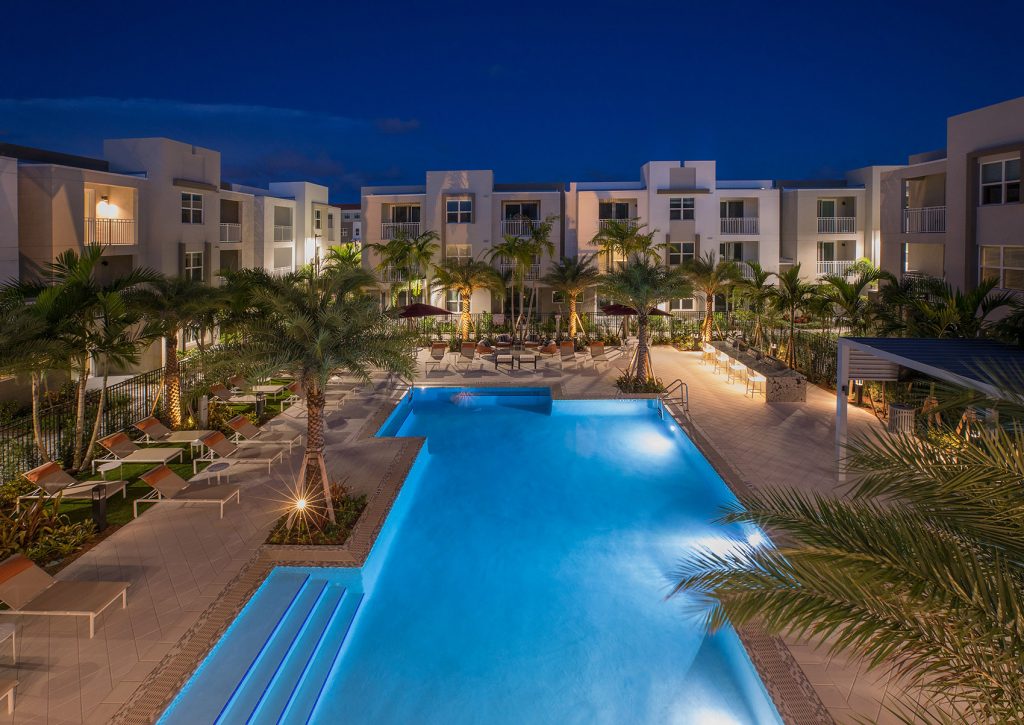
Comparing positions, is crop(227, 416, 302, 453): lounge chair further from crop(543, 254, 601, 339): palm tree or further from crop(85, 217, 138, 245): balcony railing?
crop(543, 254, 601, 339): palm tree

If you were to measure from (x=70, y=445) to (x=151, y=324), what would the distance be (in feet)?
7.98

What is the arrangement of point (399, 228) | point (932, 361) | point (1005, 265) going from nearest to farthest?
point (932, 361)
point (1005, 265)
point (399, 228)

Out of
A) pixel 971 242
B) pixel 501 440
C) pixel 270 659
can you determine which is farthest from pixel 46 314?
pixel 971 242

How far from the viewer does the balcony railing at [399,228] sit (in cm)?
3485

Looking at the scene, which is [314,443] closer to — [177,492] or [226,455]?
[177,492]

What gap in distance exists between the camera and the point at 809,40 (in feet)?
210

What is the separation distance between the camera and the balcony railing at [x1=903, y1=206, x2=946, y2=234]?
2058 cm

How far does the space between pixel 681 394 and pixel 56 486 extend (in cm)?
1312

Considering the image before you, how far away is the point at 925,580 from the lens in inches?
139

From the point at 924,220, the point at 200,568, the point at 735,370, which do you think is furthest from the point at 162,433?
the point at 924,220

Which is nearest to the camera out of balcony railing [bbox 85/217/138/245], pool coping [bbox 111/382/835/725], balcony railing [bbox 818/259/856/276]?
pool coping [bbox 111/382/835/725]

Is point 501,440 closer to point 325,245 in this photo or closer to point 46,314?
point 46,314

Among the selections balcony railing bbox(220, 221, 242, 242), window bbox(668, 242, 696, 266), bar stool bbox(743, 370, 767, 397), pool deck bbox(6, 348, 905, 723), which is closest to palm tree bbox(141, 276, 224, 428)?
pool deck bbox(6, 348, 905, 723)

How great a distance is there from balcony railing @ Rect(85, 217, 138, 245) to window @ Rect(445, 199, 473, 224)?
14.7 metres
